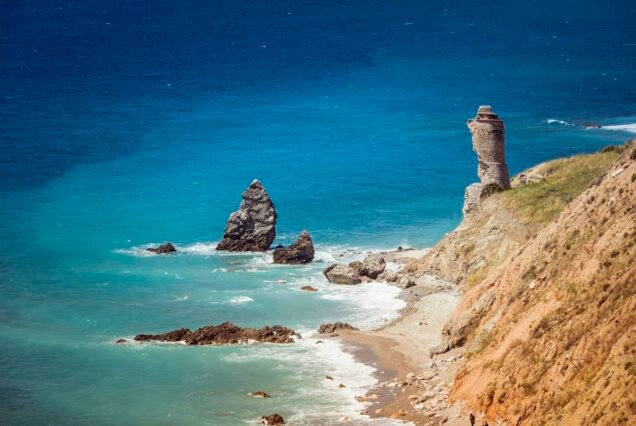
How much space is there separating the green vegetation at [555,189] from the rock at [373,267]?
7.88 metres

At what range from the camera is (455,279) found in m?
60.8

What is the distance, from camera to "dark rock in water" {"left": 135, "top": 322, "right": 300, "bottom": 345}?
177ft

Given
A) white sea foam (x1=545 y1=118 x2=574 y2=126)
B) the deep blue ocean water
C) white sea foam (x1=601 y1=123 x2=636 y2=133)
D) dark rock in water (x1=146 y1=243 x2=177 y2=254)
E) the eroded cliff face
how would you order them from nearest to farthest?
the eroded cliff face → the deep blue ocean water → dark rock in water (x1=146 y1=243 x2=177 y2=254) → white sea foam (x1=601 y1=123 x2=636 y2=133) → white sea foam (x1=545 y1=118 x2=574 y2=126)

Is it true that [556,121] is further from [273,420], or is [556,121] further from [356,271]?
[273,420]

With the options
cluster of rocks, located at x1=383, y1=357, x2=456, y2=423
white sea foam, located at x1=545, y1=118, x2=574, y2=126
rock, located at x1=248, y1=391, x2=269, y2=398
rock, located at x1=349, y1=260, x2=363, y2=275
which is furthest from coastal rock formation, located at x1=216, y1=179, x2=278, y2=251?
white sea foam, located at x1=545, y1=118, x2=574, y2=126

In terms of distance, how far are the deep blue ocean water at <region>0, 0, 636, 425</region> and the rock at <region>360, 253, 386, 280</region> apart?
212 cm

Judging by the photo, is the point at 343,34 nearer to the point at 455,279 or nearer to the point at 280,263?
the point at 280,263

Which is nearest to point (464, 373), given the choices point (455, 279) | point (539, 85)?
point (455, 279)

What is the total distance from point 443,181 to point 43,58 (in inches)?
2945

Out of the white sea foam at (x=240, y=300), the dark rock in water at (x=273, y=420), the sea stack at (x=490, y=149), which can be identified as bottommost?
the dark rock in water at (x=273, y=420)

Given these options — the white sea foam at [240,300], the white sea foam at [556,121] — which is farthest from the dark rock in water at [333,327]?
the white sea foam at [556,121]

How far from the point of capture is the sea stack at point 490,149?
63656 mm

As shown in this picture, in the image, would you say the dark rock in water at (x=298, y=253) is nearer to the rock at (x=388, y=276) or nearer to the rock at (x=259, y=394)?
the rock at (x=388, y=276)

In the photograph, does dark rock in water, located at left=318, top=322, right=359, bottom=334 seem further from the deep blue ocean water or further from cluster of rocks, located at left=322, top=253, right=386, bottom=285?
cluster of rocks, located at left=322, top=253, right=386, bottom=285
